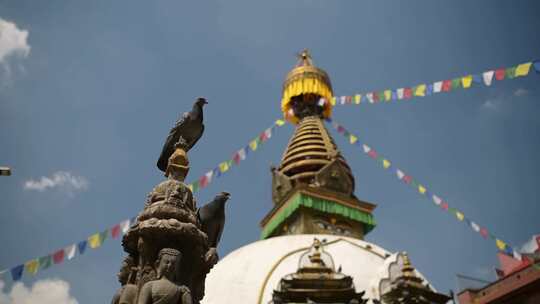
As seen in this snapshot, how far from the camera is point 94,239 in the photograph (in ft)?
42.1

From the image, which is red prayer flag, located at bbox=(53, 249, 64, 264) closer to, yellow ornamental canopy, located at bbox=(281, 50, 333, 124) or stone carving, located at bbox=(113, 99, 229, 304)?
stone carving, located at bbox=(113, 99, 229, 304)

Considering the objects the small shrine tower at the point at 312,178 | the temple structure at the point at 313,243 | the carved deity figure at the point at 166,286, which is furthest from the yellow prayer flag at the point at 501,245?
the carved deity figure at the point at 166,286

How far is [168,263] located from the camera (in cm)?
498

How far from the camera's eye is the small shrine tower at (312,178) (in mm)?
21469

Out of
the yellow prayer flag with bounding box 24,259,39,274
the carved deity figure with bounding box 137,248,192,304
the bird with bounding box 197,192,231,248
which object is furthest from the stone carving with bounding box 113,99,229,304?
the yellow prayer flag with bounding box 24,259,39,274

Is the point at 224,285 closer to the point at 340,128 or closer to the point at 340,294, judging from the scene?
the point at 340,294

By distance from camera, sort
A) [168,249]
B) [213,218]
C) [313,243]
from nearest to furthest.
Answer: [168,249], [213,218], [313,243]

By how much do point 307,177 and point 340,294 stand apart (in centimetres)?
996

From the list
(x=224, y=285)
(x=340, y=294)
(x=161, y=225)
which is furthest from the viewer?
(x=224, y=285)

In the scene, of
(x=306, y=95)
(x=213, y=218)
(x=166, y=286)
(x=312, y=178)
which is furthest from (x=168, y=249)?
(x=306, y=95)

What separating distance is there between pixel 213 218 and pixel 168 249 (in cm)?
112

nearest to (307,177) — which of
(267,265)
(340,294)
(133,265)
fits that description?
(267,265)

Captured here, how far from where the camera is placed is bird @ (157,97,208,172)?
6969 millimetres

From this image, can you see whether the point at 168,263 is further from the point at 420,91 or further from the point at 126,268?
the point at 420,91
